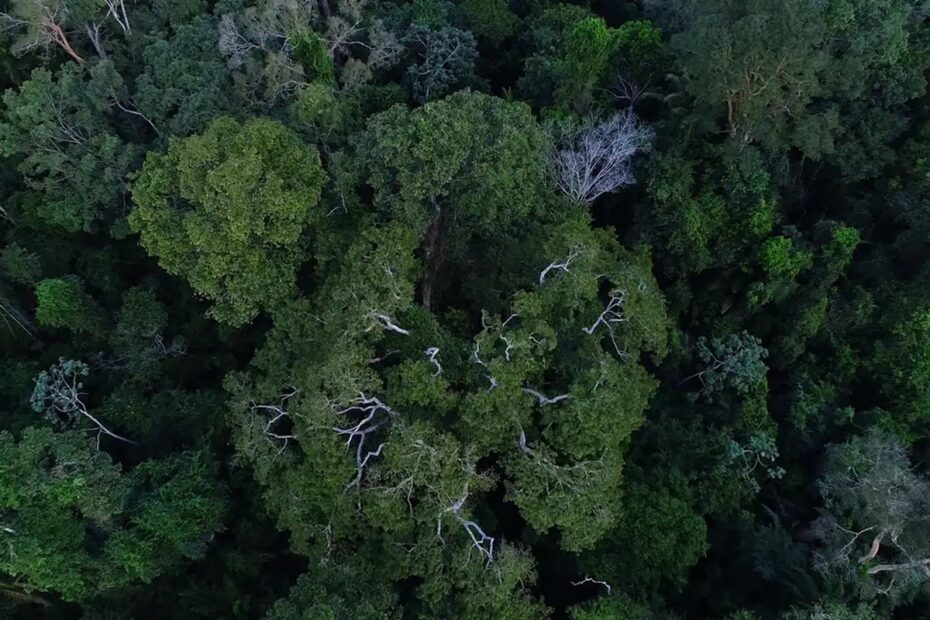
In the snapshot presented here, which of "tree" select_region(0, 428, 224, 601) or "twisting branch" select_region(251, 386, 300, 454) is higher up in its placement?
"twisting branch" select_region(251, 386, 300, 454)

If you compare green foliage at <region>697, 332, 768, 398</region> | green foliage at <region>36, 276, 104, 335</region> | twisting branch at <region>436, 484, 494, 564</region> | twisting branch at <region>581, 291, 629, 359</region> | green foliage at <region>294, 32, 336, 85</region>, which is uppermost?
green foliage at <region>294, 32, 336, 85</region>

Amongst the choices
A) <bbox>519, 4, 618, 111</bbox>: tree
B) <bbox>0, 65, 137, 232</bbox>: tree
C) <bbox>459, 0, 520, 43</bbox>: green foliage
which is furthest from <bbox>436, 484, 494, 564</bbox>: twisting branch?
<bbox>459, 0, 520, 43</bbox>: green foliage

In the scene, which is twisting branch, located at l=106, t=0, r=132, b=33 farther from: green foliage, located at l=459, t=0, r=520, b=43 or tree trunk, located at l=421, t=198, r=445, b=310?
tree trunk, located at l=421, t=198, r=445, b=310

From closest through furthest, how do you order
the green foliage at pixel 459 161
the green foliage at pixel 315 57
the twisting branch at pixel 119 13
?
the green foliage at pixel 459 161 < the green foliage at pixel 315 57 < the twisting branch at pixel 119 13

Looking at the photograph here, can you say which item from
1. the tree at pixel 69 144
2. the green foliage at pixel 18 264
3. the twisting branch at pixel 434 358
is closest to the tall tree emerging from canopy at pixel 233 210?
A: the tree at pixel 69 144

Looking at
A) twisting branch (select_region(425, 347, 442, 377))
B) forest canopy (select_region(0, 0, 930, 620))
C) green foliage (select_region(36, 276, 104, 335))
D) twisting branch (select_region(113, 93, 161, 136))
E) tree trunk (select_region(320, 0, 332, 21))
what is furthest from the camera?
tree trunk (select_region(320, 0, 332, 21))

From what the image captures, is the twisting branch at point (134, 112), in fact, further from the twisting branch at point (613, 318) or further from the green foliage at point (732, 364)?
the green foliage at point (732, 364)

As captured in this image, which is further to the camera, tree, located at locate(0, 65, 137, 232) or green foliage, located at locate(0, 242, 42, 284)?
green foliage, located at locate(0, 242, 42, 284)
